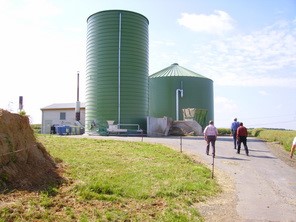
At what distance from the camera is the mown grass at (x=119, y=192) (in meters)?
6.71

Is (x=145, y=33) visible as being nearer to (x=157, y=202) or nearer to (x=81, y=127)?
(x=81, y=127)

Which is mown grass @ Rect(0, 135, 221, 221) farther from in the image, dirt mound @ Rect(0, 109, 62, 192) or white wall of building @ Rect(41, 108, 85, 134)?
white wall of building @ Rect(41, 108, 85, 134)

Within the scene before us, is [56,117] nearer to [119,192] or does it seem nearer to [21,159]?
[21,159]

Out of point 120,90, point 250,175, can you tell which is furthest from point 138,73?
point 250,175

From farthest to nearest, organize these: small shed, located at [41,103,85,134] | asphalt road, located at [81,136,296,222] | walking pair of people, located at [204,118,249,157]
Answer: small shed, located at [41,103,85,134] → walking pair of people, located at [204,118,249,157] → asphalt road, located at [81,136,296,222]

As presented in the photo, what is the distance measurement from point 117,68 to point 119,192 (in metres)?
22.4

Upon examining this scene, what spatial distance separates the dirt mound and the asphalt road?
4697 mm

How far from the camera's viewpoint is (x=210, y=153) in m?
17.1

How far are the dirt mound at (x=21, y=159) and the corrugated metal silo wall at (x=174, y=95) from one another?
30.0 meters

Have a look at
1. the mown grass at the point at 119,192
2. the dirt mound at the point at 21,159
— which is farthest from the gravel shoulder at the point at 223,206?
the dirt mound at the point at 21,159

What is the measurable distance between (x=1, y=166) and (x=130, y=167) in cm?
437

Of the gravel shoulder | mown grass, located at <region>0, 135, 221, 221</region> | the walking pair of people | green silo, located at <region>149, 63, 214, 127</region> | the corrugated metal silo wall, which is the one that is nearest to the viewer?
mown grass, located at <region>0, 135, 221, 221</region>

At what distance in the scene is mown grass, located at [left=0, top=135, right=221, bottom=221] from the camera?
22.0ft

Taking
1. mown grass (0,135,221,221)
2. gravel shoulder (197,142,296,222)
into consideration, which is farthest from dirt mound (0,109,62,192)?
gravel shoulder (197,142,296,222)
